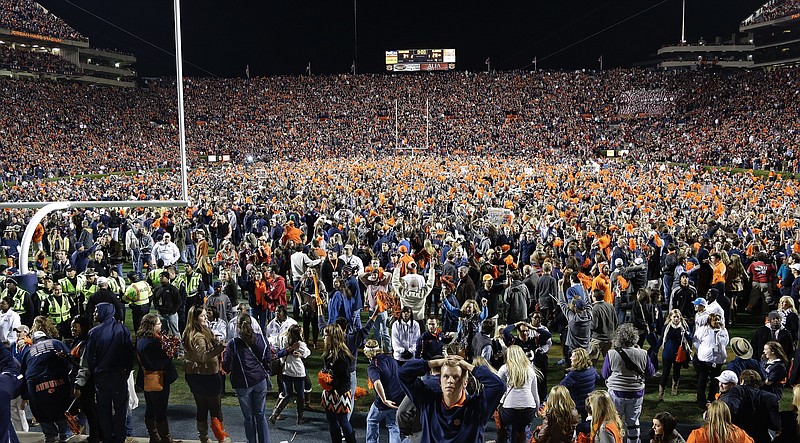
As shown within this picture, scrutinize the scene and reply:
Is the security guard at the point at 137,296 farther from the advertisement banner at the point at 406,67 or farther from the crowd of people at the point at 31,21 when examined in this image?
the advertisement banner at the point at 406,67

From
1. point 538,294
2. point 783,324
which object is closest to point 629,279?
point 538,294

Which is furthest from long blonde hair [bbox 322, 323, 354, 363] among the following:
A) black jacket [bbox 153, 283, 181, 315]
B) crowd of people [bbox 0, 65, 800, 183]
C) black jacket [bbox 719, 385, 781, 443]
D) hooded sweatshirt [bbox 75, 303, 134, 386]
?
crowd of people [bbox 0, 65, 800, 183]

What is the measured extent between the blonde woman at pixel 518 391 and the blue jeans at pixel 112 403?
9.93 ft

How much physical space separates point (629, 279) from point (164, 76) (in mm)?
80170

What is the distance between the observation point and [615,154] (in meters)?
45.8

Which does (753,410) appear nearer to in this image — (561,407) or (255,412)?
(561,407)

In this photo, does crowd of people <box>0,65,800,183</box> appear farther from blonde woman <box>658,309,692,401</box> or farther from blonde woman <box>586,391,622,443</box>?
blonde woman <box>586,391,622,443</box>

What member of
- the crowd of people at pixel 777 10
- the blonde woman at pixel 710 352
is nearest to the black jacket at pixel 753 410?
the blonde woman at pixel 710 352

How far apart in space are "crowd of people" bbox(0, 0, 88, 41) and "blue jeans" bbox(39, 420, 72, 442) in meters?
66.3

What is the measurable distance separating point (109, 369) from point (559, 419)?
11.3 ft

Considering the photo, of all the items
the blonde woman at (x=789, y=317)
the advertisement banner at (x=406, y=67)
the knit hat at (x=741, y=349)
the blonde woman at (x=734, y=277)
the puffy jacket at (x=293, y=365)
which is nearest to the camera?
the knit hat at (x=741, y=349)

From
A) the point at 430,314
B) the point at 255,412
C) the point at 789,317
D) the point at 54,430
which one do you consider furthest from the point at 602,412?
the point at 430,314

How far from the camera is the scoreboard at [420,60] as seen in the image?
249 ft

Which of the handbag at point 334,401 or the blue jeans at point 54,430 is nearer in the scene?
the handbag at point 334,401
